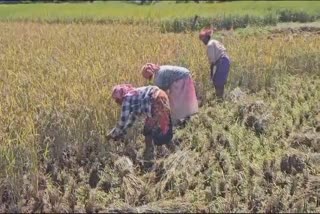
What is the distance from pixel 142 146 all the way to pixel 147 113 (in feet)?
1.79

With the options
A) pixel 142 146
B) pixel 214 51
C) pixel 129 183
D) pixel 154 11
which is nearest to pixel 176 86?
pixel 142 146

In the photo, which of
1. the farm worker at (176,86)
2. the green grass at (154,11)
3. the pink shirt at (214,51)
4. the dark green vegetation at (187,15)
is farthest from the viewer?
the green grass at (154,11)

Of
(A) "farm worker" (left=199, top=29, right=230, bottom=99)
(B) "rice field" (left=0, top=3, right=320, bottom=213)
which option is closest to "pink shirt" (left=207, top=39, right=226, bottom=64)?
(A) "farm worker" (left=199, top=29, right=230, bottom=99)

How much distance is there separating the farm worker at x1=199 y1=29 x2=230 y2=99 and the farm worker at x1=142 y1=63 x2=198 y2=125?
1.10 m

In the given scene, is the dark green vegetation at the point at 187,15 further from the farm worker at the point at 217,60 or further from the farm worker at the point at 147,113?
the farm worker at the point at 147,113

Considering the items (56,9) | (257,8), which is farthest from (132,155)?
(56,9)

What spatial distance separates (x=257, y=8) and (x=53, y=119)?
17444mm

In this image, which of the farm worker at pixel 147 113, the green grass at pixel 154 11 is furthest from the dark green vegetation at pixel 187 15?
the farm worker at pixel 147 113

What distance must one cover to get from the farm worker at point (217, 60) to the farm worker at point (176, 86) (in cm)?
110

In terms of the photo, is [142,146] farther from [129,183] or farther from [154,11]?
[154,11]

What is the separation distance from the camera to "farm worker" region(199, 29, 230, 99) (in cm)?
679

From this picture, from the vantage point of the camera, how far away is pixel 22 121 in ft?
16.4

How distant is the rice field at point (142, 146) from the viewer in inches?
163

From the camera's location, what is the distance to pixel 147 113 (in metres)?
4.82
